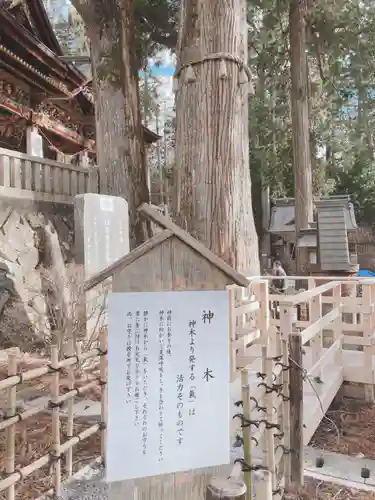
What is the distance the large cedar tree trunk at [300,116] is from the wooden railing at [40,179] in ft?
17.3

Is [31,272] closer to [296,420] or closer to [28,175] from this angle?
[28,175]

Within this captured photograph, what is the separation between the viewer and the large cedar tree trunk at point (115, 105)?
7.47 m

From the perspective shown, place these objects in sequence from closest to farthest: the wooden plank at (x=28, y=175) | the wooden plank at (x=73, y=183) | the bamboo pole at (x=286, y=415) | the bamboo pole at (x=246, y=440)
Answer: the bamboo pole at (x=246, y=440)
the bamboo pole at (x=286, y=415)
the wooden plank at (x=28, y=175)
the wooden plank at (x=73, y=183)

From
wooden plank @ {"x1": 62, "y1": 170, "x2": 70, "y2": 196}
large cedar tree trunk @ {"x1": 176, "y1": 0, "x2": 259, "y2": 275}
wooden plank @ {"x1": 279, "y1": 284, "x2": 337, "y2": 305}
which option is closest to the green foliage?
large cedar tree trunk @ {"x1": 176, "y1": 0, "x2": 259, "y2": 275}

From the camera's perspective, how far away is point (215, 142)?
5.04m

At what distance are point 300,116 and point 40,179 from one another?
6.47m

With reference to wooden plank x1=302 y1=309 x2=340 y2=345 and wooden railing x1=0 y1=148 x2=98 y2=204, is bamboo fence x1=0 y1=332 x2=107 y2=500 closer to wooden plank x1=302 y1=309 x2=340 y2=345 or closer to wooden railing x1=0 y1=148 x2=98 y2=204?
wooden plank x1=302 y1=309 x2=340 y2=345

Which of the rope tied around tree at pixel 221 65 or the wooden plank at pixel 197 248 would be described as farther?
the rope tied around tree at pixel 221 65

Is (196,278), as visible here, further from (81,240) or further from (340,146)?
(340,146)

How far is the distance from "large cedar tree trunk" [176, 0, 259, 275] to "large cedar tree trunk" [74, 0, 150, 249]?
242 cm

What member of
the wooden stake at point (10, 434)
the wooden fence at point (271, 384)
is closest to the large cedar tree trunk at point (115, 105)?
the wooden fence at point (271, 384)

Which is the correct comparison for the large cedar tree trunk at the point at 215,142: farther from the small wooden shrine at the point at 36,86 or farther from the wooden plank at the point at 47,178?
the small wooden shrine at the point at 36,86

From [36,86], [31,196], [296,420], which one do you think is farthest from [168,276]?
[36,86]

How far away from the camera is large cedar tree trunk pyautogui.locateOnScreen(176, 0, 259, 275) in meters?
4.96
